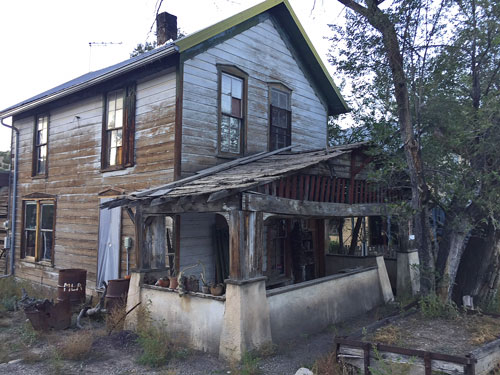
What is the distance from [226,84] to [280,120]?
84.7 inches

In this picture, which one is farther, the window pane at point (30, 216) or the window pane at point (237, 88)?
the window pane at point (30, 216)

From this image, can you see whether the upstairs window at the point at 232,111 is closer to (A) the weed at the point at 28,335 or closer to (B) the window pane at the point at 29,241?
(A) the weed at the point at 28,335

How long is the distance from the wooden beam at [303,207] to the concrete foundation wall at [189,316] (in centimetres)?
167

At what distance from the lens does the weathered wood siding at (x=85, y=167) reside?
9.15 metres

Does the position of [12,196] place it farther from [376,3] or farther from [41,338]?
[376,3]

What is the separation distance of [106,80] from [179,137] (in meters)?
2.89

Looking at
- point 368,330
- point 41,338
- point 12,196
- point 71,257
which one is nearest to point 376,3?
point 368,330

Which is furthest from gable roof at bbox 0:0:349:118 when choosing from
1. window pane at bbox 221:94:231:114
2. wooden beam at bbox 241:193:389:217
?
wooden beam at bbox 241:193:389:217

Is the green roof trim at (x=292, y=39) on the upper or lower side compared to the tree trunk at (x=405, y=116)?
upper

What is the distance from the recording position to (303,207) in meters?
7.65

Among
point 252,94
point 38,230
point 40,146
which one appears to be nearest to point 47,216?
point 38,230

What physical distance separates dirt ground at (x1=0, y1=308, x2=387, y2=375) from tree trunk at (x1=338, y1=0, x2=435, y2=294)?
7.56 ft

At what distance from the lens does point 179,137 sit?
8.75m

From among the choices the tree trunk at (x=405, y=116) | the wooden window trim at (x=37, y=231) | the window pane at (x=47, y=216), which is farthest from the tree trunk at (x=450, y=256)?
the window pane at (x=47, y=216)
